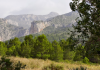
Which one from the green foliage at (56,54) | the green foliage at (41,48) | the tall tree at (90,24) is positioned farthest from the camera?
the green foliage at (56,54)

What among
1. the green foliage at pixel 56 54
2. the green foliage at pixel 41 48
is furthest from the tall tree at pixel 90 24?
the green foliage at pixel 56 54

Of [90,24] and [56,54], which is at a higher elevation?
[90,24]

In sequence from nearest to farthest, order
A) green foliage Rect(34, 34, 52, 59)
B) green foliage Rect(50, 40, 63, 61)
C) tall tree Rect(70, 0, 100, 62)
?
tall tree Rect(70, 0, 100, 62), green foliage Rect(34, 34, 52, 59), green foliage Rect(50, 40, 63, 61)

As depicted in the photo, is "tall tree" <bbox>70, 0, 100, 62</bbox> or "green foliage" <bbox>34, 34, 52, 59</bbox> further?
"green foliage" <bbox>34, 34, 52, 59</bbox>

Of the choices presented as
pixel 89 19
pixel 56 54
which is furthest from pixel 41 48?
pixel 89 19

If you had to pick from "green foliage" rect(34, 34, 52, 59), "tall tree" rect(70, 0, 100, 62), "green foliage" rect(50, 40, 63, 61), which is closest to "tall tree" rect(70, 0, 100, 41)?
"tall tree" rect(70, 0, 100, 62)

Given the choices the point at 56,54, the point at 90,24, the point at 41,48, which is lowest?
the point at 56,54

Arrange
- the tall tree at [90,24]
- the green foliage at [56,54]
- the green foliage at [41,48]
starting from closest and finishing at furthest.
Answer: the tall tree at [90,24] < the green foliage at [41,48] < the green foliage at [56,54]

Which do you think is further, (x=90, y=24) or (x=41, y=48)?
(x=41, y=48)

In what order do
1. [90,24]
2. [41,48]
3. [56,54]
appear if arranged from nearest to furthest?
[90,24], [41,48], [56,54]

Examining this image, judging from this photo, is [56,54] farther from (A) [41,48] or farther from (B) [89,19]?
(B) [89,19]

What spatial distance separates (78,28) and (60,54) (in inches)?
848

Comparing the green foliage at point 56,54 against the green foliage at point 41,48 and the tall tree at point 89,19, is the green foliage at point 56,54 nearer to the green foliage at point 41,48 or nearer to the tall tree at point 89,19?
the green foliage at point 41,48

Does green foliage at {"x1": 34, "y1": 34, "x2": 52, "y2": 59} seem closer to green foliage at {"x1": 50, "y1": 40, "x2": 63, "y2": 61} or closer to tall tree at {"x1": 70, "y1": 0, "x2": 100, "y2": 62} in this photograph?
green foliage at {"x1": 50, "y1": 40, "x2": 63, "y2": 61}
